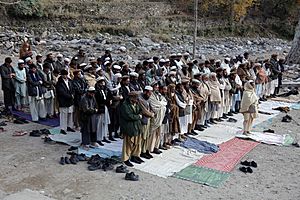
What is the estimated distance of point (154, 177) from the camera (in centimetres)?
830

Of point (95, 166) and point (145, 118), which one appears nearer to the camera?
point (95, 166)

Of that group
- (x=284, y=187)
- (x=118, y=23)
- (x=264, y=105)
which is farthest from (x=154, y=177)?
(x=118, y=23)

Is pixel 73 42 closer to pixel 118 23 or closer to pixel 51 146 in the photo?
pixel 118 23

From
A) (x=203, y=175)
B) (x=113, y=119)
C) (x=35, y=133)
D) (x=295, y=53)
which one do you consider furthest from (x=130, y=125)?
(x=295, y=53)

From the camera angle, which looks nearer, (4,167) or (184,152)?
(4,167)

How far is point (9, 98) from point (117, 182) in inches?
224

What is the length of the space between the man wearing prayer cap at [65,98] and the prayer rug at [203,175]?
3.61 meters

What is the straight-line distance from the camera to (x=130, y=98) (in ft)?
28.1

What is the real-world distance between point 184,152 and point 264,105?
6.09m

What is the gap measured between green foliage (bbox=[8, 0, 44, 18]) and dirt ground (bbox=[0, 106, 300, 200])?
95.1 ft

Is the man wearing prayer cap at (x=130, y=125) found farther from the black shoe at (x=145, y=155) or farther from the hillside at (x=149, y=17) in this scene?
the hillside at (x=149, y=17)

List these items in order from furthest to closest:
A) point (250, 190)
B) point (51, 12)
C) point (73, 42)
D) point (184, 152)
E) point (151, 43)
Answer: point (51, 12), point (151, 43), point (73, 42), point (184, 152), point (250, 190)

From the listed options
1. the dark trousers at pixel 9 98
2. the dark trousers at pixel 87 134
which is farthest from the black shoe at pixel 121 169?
the dark trousers at pixel 9 98

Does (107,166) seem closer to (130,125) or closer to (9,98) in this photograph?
(130,125)
